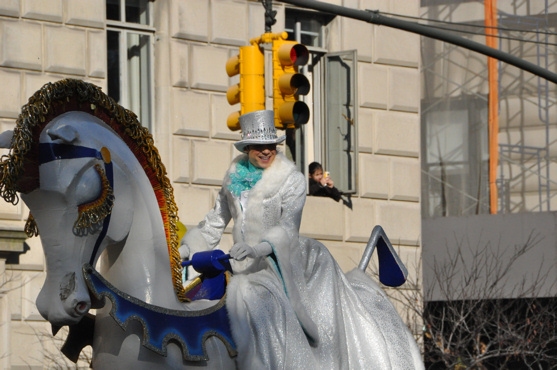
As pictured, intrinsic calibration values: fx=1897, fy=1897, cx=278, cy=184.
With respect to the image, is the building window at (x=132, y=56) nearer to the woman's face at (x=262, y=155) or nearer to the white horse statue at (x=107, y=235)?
the woman's face at (x=262, y=155)

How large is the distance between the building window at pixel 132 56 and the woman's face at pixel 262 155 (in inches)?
377

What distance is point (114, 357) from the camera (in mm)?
12234

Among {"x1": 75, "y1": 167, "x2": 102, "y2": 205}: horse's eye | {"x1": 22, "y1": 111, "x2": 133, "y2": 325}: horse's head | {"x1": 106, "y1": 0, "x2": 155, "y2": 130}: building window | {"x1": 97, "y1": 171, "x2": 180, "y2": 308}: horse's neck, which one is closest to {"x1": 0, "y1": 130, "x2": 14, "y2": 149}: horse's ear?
{"x1": 22, "y1": 111, "x2": 133, "y2": 325}: horse's head

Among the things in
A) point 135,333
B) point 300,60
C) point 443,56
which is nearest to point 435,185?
point 443,56

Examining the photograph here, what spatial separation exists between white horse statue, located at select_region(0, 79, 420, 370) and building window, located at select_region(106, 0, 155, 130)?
34.8 ft

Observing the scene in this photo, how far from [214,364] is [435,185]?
64.5 ft

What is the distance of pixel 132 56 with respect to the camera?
23.7 metres

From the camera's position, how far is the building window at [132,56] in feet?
77.1

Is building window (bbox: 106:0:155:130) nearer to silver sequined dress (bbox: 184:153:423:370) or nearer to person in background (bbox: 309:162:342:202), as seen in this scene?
person in background (bbox: 309:162:342:202)

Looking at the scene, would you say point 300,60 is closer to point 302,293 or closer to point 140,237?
point 302,293

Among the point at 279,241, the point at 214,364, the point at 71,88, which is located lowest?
the point at 214,364

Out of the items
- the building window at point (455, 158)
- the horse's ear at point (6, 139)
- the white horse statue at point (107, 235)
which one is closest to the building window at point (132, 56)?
the building window at point (455, 158)

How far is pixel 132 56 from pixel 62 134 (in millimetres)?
11947

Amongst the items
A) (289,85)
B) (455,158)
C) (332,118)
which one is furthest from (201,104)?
(455,158)
